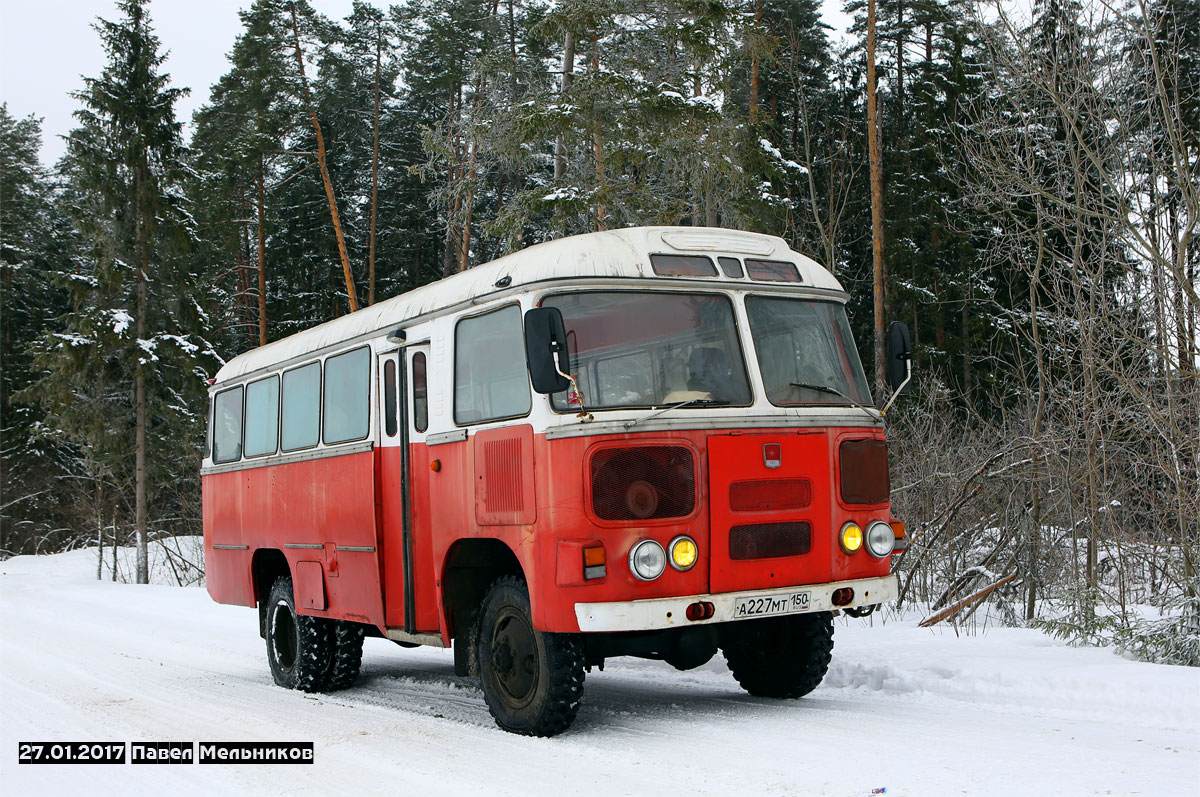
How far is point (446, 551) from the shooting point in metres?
7.89

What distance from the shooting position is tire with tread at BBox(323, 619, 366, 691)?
10281 mm

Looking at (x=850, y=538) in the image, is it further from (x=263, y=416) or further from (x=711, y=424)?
(x=263, y=416)

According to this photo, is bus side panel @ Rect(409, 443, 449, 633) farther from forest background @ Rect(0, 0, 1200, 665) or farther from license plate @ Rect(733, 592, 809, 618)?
forest background @ Rect(0, 0, 1200, 665)

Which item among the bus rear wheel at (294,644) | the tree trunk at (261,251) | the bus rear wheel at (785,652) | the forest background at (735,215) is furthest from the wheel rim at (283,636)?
the tree trunk at (261,251)

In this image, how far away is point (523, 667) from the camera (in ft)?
24.0

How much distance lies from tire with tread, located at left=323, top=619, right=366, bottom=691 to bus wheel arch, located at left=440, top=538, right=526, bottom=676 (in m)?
2.62

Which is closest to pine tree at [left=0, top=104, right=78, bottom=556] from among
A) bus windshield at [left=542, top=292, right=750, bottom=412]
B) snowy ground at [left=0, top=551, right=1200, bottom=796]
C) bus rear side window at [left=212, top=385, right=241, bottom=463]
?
bus rear side window at [left=212, top=385, right=241, bottom=463]

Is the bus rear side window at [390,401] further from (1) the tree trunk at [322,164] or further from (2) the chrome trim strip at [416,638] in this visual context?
(1) the tree trunk at [322,164]

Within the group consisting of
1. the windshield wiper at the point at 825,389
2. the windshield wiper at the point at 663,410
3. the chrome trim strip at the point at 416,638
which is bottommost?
the chrome trim strip at the point at 416,638

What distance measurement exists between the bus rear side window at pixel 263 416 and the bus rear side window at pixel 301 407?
25cm

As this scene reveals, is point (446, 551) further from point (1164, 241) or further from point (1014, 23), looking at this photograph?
point (1014, 23)

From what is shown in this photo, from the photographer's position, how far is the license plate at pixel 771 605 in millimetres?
7000

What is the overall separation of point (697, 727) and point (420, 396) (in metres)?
3.13

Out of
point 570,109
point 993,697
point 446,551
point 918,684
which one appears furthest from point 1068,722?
point 570,109
